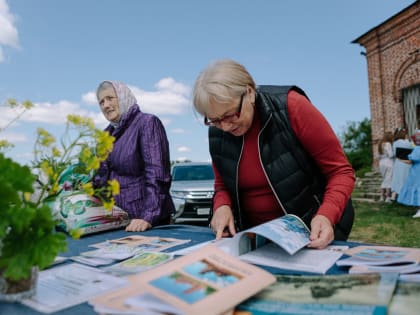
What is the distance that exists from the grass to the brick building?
4.09 m

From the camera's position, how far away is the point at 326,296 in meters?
0.84

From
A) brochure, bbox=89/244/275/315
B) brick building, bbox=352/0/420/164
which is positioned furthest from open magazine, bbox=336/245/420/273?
brick building, bbox=352/0/420/164

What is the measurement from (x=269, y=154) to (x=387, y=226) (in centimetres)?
492

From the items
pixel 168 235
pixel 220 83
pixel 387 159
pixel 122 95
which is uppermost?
pixel 122 95

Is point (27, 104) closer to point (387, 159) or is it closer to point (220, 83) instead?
point (220, 83)

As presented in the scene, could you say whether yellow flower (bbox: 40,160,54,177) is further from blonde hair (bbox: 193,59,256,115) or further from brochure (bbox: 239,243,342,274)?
blonde hair (bbox: 193,59,256,115)

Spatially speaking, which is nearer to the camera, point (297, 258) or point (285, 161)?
point (297, 258)

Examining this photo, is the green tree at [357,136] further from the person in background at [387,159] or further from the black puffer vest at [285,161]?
the black puffer vest at [285,161]

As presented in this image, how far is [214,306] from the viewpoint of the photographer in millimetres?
738

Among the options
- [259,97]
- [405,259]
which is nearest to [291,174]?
[259,97]

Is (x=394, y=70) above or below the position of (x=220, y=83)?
above

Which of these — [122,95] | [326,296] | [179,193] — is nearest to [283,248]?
[326,296]

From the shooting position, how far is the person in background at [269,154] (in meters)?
1.56

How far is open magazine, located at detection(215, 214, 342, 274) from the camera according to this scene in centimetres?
115
